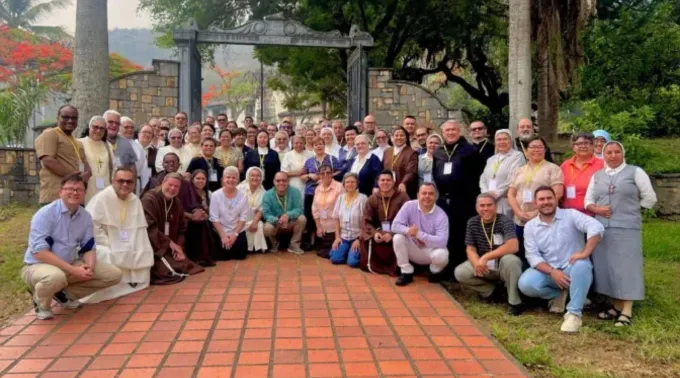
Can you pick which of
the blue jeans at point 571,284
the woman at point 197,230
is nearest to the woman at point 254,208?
the woman at point 197,230

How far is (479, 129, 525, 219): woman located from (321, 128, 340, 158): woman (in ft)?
7.93

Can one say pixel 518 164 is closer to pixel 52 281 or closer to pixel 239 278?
pixel 239 278

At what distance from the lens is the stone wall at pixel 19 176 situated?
962cm

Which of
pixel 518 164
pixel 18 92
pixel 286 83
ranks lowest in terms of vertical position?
pixel 518 164

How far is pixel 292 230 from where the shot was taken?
6.72 metres

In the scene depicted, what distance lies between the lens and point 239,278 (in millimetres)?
5566

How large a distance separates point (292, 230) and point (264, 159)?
1.09 m

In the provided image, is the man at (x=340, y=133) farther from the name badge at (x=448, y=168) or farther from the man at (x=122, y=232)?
the man at (x=122, y=232)

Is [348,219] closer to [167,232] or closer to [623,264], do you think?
[167,232]

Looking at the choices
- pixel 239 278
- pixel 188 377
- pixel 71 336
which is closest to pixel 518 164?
pixel 239 278

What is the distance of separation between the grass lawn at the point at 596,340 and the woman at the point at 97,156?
374 cm

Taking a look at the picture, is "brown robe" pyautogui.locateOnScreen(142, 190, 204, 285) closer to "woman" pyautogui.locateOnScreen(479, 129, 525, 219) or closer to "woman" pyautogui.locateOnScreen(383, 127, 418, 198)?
"woman" pyautogui.locateOnScreen(383, 127, 418, 198)

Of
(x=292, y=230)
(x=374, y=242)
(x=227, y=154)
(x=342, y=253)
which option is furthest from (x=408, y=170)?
(x=227, y=154)

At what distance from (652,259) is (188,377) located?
574 centimetres
